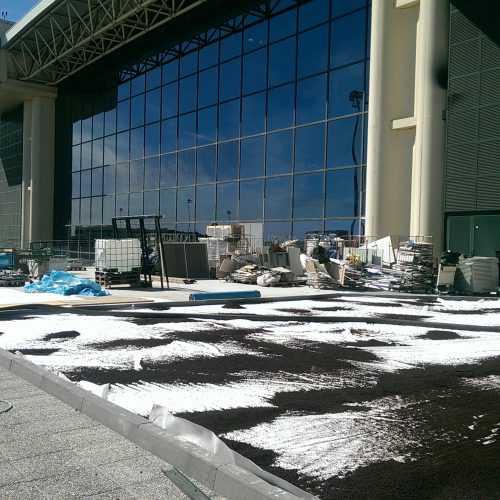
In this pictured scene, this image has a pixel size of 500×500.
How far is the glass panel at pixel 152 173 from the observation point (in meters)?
36.3

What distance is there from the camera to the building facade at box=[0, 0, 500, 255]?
21062 millimetres

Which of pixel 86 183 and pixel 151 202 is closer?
pixel 151 202

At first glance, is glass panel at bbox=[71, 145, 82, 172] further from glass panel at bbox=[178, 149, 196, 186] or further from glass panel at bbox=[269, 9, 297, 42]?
glass panel at bbox=[269, 9, 297, 42]

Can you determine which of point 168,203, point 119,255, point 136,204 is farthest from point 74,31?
point 119,255

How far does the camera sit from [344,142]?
82.0 ft

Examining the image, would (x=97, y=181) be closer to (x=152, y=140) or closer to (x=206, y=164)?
(x=152, y=140)

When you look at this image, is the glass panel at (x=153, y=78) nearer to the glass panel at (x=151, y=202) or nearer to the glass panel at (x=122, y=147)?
the glass panel at (x=122, y=147)

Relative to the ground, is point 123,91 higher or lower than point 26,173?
higher

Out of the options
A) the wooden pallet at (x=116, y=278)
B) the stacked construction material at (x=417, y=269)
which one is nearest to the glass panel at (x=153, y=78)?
the wooden pallet at (x=116, y=278)

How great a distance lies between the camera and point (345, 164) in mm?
24766

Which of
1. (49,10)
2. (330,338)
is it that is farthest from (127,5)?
(330,338)

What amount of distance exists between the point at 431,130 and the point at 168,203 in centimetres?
1837

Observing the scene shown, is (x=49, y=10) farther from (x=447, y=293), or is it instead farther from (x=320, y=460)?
(x=320, y=460)

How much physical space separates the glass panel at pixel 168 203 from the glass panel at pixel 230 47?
8439 millimetres
